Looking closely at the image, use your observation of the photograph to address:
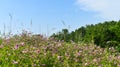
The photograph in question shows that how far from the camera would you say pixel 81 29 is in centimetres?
1802

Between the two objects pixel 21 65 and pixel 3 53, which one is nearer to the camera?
pixel 21 65

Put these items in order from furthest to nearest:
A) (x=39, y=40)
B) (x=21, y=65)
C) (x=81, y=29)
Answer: (x=81, y=29), (x=39, y=40), (x=21, y=65)

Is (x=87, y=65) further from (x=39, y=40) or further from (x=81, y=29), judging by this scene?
(x=81, y=29)

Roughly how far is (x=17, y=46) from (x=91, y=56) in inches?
77.8

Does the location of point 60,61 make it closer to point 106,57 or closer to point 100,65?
point 100,65

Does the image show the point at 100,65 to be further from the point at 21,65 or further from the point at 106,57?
the point at 21,65

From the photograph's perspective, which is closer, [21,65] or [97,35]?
[21,65]

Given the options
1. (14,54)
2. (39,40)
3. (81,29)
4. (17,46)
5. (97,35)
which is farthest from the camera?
(81,29)

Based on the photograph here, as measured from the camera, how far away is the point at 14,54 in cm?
730

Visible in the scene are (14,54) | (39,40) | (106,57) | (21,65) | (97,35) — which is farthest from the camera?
(97,35)

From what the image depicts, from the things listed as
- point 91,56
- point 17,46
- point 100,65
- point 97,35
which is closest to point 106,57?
point 91,56

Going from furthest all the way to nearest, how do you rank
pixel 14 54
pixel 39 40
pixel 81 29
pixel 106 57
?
pixel 81 29
pixel 39 40
pixel 106 57
pixel 14 54

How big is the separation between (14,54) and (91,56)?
2.35 metres

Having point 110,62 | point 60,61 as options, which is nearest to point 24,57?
point 60,61
